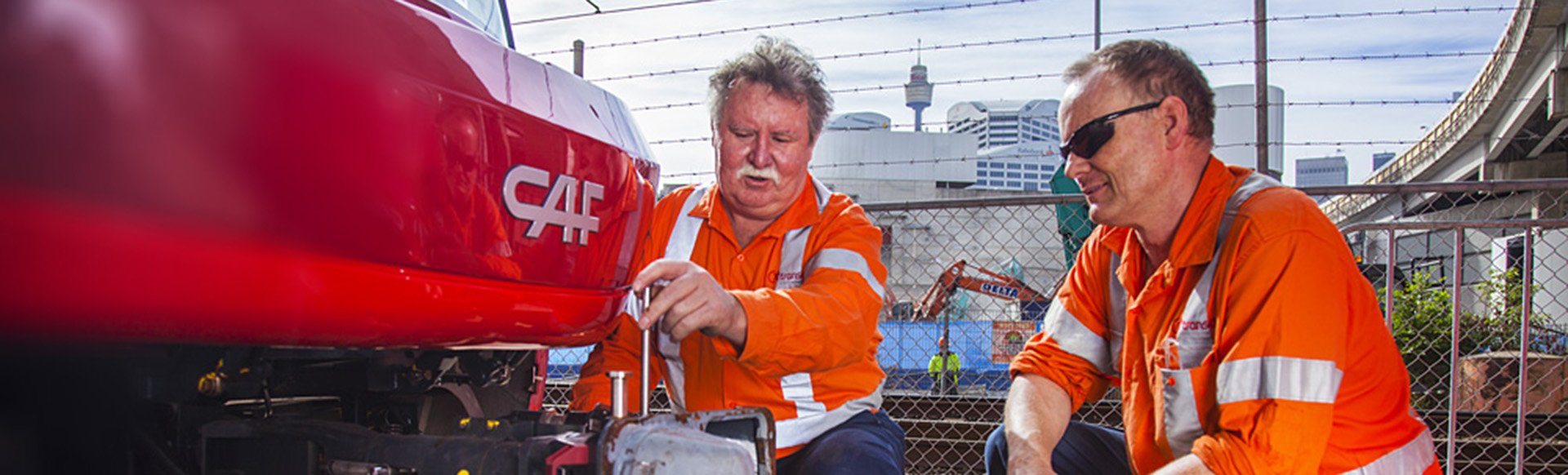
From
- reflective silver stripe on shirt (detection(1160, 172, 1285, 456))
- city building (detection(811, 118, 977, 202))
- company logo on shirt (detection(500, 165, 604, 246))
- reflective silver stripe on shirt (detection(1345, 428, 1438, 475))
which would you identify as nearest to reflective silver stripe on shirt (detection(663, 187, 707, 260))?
company logo on shirt (detection(500, 165, 604, 246))

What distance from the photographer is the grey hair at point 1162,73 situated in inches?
91.9

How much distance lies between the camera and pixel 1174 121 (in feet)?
7.66

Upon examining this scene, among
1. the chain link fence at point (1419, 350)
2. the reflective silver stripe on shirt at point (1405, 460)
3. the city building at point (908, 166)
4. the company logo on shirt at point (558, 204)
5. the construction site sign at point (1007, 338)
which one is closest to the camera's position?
the company logo on shirt at point (558, 204)

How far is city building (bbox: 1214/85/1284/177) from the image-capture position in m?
4.81

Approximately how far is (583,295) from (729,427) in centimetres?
32

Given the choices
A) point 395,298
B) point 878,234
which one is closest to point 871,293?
point 878,234

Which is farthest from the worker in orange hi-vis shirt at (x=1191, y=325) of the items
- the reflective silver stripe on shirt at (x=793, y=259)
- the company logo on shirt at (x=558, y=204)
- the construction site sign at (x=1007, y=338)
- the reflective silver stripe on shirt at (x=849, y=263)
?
the construction site sign at (x=1007, y=338)

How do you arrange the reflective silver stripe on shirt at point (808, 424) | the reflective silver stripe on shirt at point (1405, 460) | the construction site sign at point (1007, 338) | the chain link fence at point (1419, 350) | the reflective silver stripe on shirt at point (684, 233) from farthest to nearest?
the construction site sign at point (1007, 338) → the chain link fence at point (1419, 350) → the reflective silver stripe on shirt at point (684, 233) → the reflective silver stripe on shirt at point (808, 424) → the reflective silver stripe on shirt at point (1405, 460)

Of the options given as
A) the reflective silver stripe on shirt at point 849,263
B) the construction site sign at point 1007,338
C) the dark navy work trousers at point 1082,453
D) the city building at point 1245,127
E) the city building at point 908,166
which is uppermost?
the city building at point 908,166

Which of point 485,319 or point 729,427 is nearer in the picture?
point 485,319

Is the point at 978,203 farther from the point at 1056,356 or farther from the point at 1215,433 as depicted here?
the point at 1215,433

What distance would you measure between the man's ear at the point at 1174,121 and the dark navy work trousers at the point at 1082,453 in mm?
746

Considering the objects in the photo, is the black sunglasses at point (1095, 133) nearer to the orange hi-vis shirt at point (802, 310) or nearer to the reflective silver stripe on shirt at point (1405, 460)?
the orange hi-vis shirt at point (802, 310)

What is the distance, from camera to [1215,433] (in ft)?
6.97
